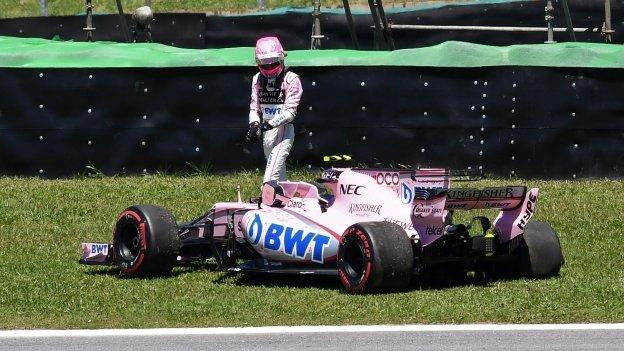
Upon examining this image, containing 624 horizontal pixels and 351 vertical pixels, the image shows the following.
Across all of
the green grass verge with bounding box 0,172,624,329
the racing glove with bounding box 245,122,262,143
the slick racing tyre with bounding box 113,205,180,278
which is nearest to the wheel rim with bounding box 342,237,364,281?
the green grass verge with bounding box 0,172,624,329

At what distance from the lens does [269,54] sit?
1300 cm

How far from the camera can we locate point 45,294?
34.2 ft

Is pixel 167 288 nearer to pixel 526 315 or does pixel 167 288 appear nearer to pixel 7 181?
pixel 526 315

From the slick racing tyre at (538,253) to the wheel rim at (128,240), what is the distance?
117 inches

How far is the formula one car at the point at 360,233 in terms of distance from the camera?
10.0 m

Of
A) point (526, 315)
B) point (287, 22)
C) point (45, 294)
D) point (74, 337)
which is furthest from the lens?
point (287, 22)

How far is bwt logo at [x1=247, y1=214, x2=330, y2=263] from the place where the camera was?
10.5 meters

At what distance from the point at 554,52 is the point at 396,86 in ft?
6.03

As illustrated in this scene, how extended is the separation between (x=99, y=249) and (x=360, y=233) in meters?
2.61

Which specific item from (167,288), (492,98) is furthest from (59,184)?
(167,288)

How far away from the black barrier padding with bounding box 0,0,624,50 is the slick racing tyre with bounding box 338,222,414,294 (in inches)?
614

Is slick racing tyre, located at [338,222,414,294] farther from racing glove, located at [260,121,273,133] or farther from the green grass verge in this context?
racing glove, located at [260,121,273,133]

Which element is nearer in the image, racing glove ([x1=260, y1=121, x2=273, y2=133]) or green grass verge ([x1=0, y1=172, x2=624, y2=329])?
green grass verge ([x1=0, y1=172, x2=624, y2=329])

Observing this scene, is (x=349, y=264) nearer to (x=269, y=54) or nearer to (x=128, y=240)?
(x=128, y=240)
